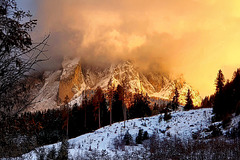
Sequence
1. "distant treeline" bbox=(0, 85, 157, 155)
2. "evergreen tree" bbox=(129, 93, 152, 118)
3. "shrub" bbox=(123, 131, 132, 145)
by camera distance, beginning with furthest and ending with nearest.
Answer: "evergreen tree" bbox=(129, 93, 152, 118) < "distant treeline" bbox=(0, 85, 157, 155) < "shrub" bbox=(123, 131, 132, 145)

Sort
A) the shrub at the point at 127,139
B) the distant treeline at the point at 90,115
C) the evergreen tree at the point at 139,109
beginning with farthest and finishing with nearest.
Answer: the evergreen tree at the point at 139,109 < the distant treeline at the point at 90,115 < the shrub at the point at 127,139

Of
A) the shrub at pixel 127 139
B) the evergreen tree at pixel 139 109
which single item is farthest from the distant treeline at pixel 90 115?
the shrub at pixel 127 139

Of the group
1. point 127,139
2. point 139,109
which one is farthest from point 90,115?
point 127,139

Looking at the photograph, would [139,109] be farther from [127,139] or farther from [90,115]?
[127,139]

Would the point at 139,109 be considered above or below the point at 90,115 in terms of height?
above

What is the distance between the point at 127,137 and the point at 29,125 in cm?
2029

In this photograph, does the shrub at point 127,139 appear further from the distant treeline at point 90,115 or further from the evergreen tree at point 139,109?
the evergreen tree at point 139,109

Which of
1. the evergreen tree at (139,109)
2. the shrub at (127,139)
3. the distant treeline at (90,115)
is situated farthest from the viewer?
the evergreen tree at (139,109)

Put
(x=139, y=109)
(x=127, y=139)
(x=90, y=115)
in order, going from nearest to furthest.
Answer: (x=127, y=139)
(x=90, y=115)
(x=139, y=109)

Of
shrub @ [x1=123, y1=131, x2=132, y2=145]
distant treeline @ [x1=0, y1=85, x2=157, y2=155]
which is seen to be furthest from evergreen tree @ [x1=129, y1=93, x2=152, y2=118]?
shrub @ [x1=123, y1=131, x2=132, y2=145]

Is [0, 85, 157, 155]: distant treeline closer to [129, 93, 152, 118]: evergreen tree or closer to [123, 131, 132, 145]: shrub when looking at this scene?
[129, 93, 152, 118]: evergreen tree

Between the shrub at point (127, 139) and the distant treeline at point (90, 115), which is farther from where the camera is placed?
the distant treeline at point (90, 115)

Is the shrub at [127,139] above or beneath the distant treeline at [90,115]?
beneath

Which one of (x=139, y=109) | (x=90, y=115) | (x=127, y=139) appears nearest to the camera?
(x=127, y=139)
